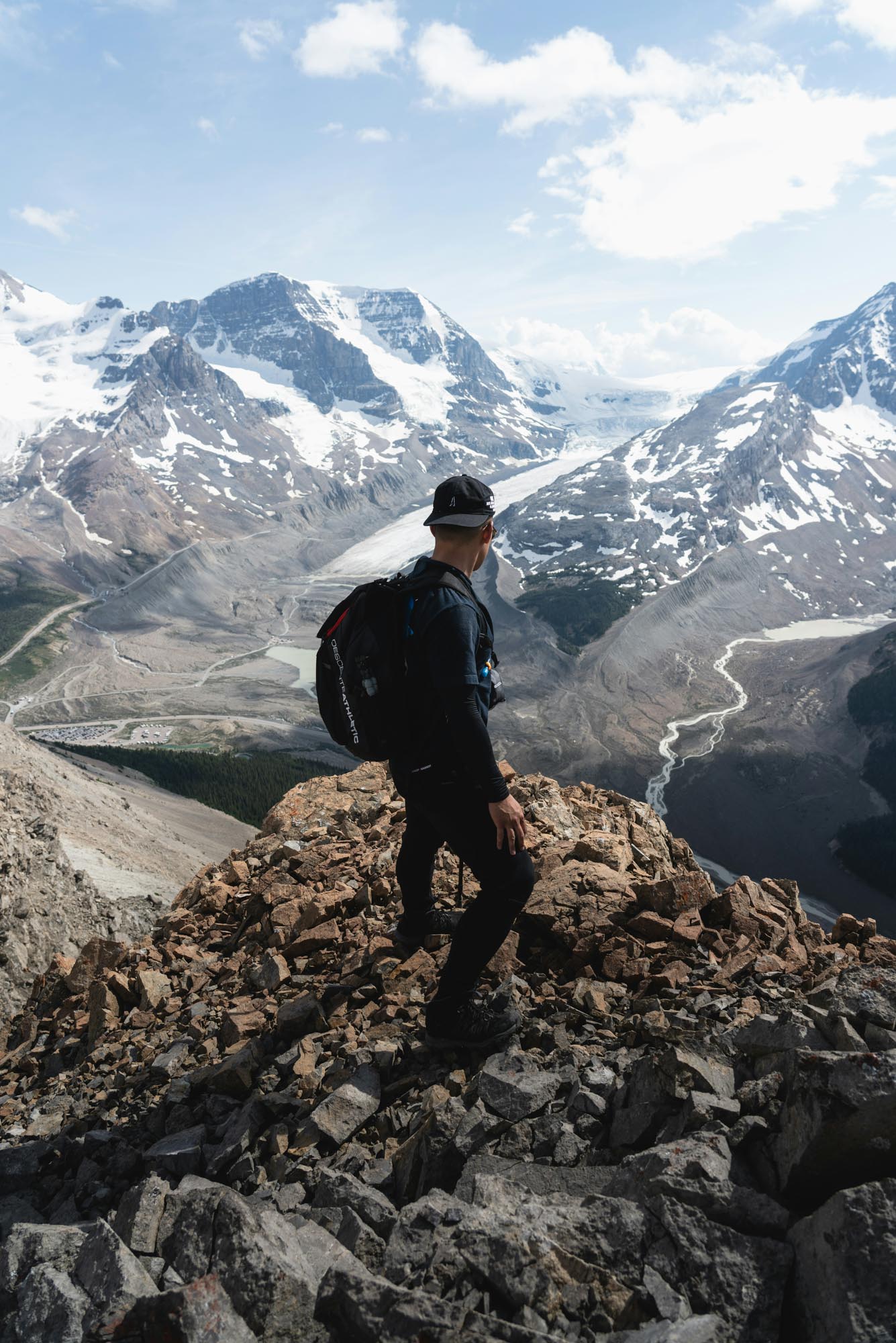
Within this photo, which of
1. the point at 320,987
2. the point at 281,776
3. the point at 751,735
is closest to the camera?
the point at 320,987

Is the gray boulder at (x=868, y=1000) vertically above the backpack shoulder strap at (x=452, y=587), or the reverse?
the backpack shoulder strap at (x=452, y=587)

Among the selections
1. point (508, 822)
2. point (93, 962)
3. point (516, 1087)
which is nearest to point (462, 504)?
point (508, 822)

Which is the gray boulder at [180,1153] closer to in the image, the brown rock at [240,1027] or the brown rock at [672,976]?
the brown rock at [240,1027]

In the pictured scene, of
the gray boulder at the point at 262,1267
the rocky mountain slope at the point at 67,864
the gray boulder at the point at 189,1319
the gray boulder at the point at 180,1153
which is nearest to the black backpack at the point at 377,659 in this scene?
the gray boulder at the point at 262,1267

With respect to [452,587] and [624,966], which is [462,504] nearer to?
[452,587]

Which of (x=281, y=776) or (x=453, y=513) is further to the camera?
(x=281, y=776)

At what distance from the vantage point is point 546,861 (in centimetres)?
1005

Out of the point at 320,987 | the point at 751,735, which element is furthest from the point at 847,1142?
the point at 751,735

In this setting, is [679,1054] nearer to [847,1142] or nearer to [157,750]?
[847,1142]

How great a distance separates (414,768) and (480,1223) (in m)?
3.04

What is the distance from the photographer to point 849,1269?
3594 millimetres

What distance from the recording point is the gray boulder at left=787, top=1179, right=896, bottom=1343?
343 centimetres

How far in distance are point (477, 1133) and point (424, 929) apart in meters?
2.86

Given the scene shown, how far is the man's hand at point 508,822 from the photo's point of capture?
19.8 feet
